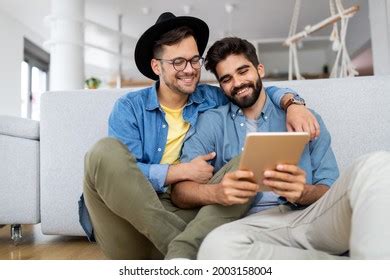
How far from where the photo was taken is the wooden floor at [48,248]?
111 cm

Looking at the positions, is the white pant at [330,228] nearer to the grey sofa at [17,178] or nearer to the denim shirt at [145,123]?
the denim shirt at [145,123]

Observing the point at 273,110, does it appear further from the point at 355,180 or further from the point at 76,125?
the point at 76,125

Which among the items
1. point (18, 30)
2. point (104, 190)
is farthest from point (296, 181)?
point (18, 30)

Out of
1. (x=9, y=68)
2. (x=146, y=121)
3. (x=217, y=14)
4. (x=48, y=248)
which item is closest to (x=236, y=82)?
(x=146, y=121)

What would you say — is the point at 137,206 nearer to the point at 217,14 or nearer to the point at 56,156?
the point at 56,156

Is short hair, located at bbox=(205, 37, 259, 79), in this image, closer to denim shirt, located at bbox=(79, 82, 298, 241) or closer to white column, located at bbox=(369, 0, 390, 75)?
denim shirt, located at bbox=(79, 82, 298, 241)

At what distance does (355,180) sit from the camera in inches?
21.9

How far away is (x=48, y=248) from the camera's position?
122cm

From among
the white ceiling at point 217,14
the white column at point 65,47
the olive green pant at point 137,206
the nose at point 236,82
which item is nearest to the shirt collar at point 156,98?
the nose at point 236,82

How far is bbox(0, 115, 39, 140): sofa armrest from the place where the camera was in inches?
50.8

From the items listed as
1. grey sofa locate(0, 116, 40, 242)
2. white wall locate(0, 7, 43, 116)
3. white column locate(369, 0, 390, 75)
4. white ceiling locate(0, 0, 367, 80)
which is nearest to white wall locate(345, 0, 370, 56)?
white ceiling locate(0, 0, 367, 80)

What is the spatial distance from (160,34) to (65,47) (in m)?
2.03

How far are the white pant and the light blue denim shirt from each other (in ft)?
0.87

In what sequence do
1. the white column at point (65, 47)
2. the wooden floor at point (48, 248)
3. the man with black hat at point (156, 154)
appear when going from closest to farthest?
the man with black hat at point (156, 154), the wooden floor at point (48, 248), the white column at point (65, 47)
